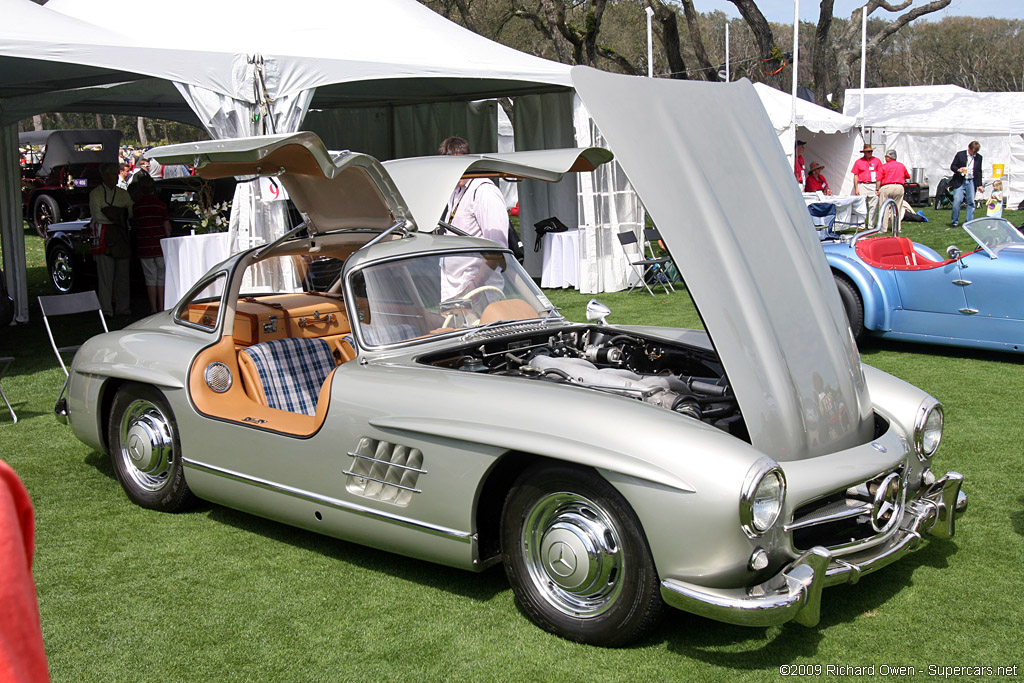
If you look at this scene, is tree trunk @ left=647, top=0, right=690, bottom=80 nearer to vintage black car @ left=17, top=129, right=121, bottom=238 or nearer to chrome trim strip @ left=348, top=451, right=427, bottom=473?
vintage black car @ left=17, top=129, right=121, bottom=238

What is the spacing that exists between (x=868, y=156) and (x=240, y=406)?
18.5 meters

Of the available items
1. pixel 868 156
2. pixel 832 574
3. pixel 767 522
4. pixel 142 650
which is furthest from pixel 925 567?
pixel 868 156

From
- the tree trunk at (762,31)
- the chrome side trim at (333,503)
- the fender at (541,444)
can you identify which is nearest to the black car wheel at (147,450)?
the chrome side trim at (333,503)

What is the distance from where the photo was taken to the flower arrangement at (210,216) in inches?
501

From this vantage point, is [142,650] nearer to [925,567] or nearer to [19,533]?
[19,533]

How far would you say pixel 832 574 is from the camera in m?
3.22

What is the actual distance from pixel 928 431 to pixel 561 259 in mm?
9331

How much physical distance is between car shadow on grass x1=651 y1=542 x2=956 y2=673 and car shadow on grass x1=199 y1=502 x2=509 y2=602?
32.1 inches

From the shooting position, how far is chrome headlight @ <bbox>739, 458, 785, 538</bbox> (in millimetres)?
3041

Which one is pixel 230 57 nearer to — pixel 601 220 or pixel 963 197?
pixel 601 220

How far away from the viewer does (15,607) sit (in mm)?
1094

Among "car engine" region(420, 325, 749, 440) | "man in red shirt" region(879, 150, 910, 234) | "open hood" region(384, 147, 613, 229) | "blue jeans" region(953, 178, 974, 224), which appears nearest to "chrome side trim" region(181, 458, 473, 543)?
"car engine" region(420, 325, 749, 440)

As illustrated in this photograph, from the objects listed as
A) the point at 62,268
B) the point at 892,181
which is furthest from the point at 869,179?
the point at 62,268

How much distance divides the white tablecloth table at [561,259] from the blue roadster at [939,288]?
483 centimetres
